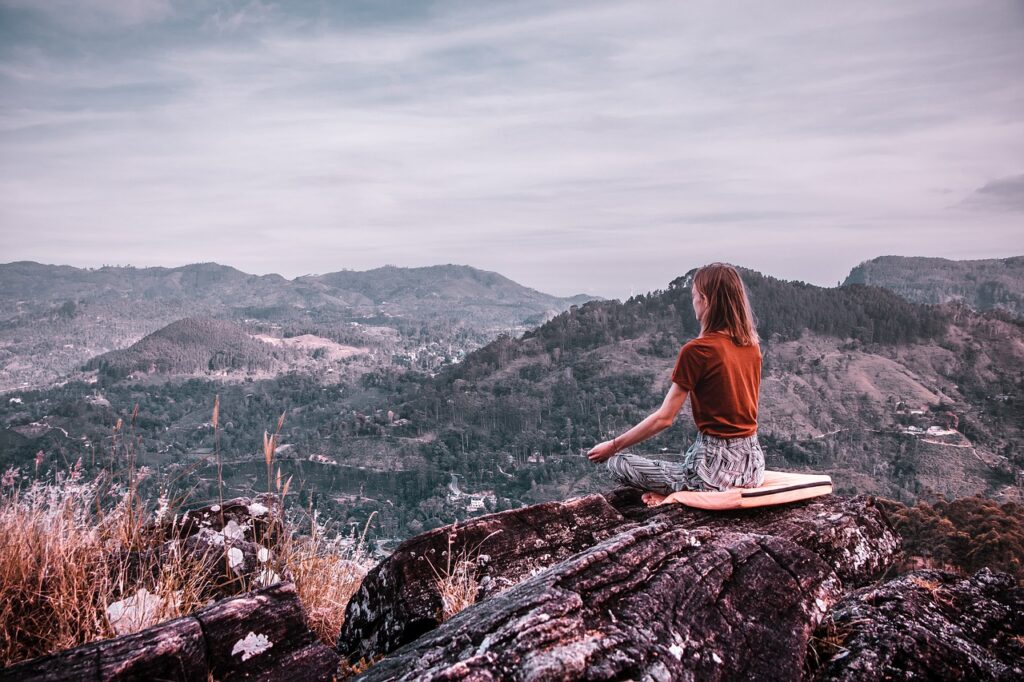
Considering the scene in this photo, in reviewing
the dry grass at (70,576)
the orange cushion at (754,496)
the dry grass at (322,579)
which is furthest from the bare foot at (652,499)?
the dry grass at (70,576)

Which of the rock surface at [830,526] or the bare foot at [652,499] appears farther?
the bare foot at [652,499]

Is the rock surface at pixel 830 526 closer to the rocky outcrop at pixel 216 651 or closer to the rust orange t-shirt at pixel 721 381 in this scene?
the rust orange t-shirt at pixel 721 381

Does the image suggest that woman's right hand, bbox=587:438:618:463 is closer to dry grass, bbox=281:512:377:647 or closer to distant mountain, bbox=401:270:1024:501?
dry grass, bbox=281:512:377:647

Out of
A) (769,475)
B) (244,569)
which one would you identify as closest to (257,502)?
(244,569)

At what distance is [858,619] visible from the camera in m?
3.10

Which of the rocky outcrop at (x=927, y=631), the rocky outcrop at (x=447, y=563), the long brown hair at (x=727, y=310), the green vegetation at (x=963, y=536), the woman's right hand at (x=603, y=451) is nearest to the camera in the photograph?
the rocky outcrop at (x=927, y=631)

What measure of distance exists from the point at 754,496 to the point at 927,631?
1.79 m

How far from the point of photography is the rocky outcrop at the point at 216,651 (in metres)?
2.57

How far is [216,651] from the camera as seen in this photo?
2889mm

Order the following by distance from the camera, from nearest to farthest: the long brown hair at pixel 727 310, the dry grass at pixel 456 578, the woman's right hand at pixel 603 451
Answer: the dry grass at pixel 456 578, the long brown hair at pixel 727 310, the woman's right hand at pixel 603 451

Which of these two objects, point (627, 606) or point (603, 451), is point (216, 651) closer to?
point (627, 606)

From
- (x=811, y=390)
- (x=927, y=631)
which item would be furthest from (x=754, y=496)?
(x=811, y=390)

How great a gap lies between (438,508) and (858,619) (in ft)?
369

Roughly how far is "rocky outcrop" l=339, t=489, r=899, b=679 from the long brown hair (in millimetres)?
1564
